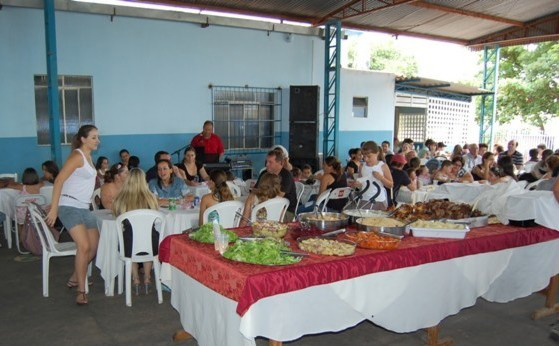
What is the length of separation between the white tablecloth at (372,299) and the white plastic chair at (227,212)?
3.16 ft

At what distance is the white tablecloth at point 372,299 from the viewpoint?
276 cm

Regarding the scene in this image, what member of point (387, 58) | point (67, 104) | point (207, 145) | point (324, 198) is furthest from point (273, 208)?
point (387, 58)

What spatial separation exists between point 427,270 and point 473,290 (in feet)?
1.94

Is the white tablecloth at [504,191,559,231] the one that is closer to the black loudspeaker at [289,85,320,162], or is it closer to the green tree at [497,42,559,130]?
the black loudspeaker at [289,85,320,162]

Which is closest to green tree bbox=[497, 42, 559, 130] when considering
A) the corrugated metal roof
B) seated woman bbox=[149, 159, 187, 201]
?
the corrugated metal roof

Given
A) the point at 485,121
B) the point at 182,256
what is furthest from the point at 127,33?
the point at 485,121

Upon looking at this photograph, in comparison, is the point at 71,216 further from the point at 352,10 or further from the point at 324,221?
the point at 352,10

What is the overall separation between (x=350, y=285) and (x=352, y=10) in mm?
9929

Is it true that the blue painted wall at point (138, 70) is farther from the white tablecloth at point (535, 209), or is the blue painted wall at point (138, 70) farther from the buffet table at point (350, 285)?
the white tablecloth at point (535, 209)

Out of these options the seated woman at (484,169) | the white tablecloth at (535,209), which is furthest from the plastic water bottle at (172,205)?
the seated woman at (484,169)

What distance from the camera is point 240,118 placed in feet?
37.8

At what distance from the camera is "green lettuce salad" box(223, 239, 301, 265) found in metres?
2.81

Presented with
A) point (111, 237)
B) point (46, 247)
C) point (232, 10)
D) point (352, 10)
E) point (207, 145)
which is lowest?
point (46, 247)

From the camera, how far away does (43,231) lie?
4711mm
